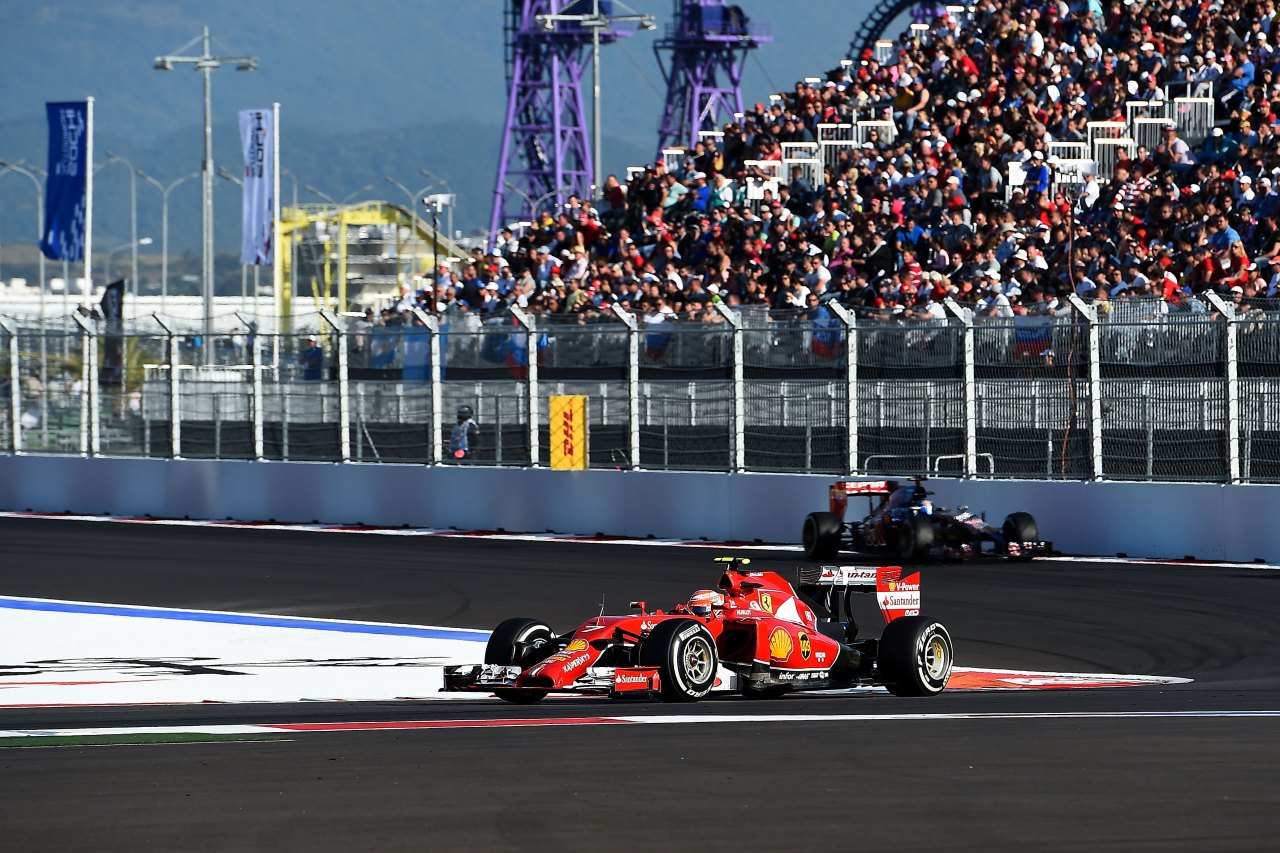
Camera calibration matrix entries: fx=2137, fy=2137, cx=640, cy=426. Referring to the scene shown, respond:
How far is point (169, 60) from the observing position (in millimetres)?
46031

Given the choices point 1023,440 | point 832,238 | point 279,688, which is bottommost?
point 279,688

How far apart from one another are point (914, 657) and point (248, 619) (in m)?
7.01

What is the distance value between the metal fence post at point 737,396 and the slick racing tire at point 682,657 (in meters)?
11.7

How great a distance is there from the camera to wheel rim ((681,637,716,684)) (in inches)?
432

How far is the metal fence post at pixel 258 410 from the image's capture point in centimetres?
2712

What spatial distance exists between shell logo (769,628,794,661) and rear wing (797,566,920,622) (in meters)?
0.76

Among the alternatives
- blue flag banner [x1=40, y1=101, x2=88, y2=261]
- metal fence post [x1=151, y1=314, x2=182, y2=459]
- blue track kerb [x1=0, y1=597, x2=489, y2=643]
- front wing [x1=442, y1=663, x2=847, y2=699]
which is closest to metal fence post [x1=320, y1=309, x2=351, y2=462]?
metal fence post [x1=151, y1=314, x2=182, y2=459]

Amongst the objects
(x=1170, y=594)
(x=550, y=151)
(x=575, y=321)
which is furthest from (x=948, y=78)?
(x=550, y=151)

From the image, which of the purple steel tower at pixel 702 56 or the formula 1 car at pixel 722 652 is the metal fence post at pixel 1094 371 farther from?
the purple steel tower at pixel 702 56

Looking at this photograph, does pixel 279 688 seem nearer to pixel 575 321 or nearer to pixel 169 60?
pixel 575 321

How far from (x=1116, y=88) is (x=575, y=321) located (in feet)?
31.3

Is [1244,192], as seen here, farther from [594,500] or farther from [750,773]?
[750,773]

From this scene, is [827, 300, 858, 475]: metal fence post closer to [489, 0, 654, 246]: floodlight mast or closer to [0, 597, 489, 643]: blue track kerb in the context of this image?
[0, 597, 489, 643]: blue track kerb

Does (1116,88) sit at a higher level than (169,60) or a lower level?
lower
